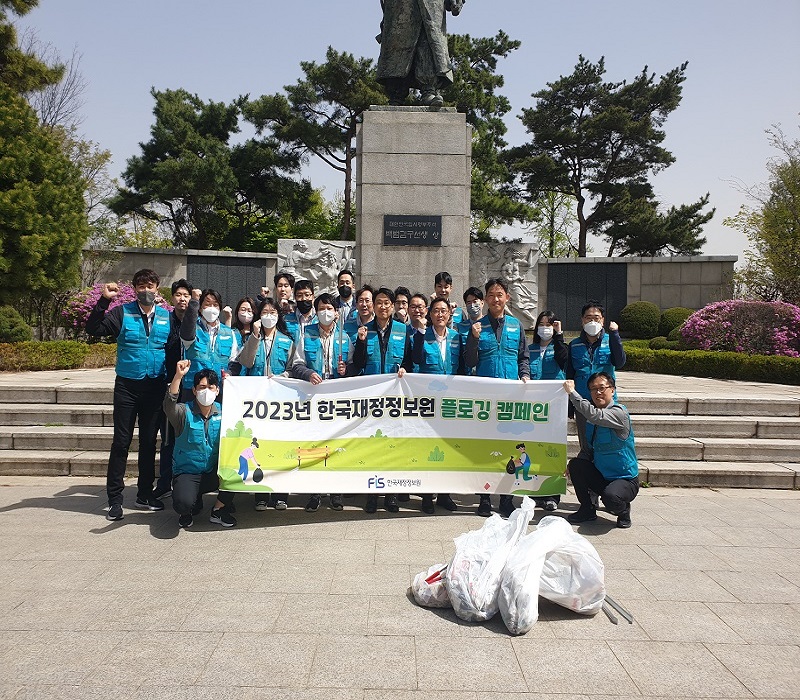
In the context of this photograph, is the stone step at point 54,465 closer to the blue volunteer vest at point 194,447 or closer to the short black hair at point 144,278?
the blue volunteer vest at point 194,447

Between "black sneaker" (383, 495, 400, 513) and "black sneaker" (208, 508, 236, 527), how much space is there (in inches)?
49.9

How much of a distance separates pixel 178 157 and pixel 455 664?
31395 mm

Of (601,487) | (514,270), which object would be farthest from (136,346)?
(514,270)

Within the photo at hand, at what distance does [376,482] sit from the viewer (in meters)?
5.79

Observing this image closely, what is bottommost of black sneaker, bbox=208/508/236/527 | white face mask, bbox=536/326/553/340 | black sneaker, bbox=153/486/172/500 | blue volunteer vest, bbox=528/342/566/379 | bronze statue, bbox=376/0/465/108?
black sneaker, bbox=208/508/236/527

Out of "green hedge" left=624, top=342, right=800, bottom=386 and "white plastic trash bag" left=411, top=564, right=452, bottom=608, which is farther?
"green hedge" left=624, top=342, right=800, bottom=386

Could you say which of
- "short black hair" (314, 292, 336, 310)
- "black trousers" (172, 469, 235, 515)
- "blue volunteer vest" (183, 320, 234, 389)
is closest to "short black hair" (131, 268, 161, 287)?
"blue volunteer vest" (183, 320, 234, 389)

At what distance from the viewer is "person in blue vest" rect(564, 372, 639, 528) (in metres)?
5.55

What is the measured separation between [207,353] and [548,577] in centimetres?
335

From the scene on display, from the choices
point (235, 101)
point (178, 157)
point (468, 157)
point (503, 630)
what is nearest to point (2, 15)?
point (178, 157)

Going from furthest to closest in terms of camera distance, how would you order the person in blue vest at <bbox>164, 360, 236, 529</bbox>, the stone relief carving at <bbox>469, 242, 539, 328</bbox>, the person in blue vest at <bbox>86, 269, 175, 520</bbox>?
the stone relief carving at <bbox>469, 242, 539, 328</bbox> → the person in blue vest at <bbox>86, 269, 175, 520</bbox> → the person in blue vest at <bbox>164, 360, 236, 529</bbox>

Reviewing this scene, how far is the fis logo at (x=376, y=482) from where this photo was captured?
5.77 meters

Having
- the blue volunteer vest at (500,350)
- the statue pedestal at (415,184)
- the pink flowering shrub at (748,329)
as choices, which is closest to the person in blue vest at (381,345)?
the blue volunteer vest at (500,350)

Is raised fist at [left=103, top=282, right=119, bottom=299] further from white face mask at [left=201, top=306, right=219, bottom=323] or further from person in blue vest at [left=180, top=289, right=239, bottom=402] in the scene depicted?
white face mask at [left=201, top=306, right=219, bottom=323]
